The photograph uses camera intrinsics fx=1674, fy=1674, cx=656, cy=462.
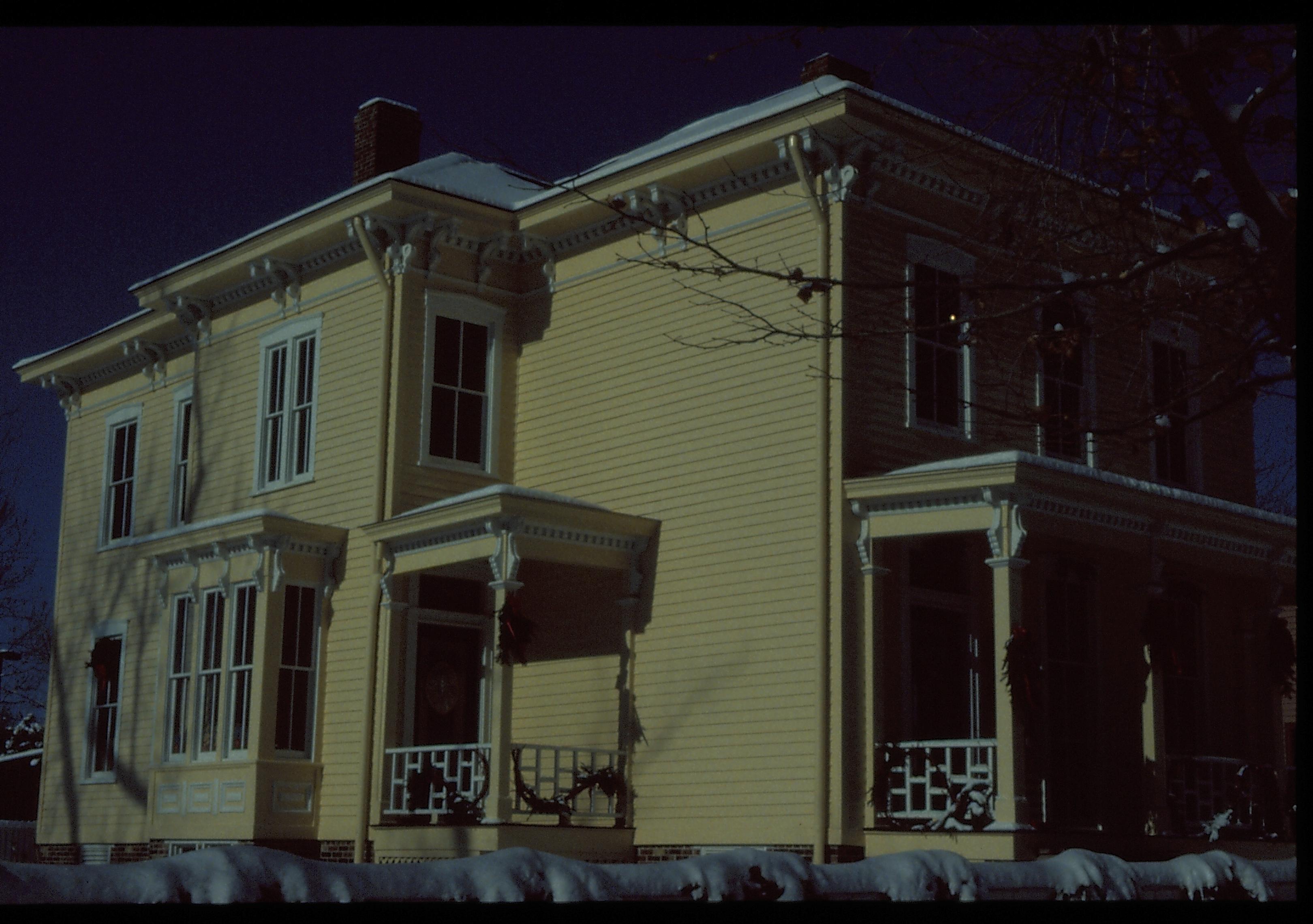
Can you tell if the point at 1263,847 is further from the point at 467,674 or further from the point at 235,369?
the point at 235,369

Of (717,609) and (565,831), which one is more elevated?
(717,609)

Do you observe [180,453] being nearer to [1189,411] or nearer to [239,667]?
[239,667]

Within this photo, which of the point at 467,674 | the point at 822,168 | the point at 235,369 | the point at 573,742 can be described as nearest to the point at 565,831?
the point at 573,742

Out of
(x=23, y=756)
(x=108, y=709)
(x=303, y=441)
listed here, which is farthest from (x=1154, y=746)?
(x=23, y=756)

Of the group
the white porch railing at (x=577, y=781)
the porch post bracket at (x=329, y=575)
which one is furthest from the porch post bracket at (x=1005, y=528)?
the porch post bracket at (x=329, y=575)

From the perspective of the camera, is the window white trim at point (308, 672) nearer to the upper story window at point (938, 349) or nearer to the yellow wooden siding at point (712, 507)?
the yellow wooden siding at point (712, 507)

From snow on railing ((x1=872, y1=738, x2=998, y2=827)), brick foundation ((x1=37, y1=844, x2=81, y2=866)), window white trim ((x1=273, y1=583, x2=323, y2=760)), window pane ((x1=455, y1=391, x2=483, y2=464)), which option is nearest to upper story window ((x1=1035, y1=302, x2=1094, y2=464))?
snow on railing ((x1=872, y1=738, x2=998, y2=827))

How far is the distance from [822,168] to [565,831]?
7153 millimetres

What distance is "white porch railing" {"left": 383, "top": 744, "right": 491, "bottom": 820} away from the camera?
1711cm

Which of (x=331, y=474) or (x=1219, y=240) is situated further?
(x=331, y=474)

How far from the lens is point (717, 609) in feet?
56.1

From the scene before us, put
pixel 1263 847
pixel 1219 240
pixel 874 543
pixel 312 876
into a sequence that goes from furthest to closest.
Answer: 1. pixel 1263 847
2. pixel 874 543
3. pixel 1219 240
4. pixel 312 876

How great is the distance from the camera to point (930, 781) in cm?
1538

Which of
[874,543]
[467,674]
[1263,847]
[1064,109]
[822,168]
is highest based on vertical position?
[822,168]
